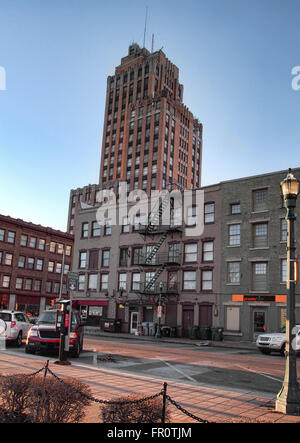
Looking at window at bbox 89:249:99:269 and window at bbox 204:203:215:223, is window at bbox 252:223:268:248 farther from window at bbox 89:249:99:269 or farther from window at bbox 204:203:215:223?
window at bbox 89:249:99:269

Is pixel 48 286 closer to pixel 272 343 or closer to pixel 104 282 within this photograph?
pixel 104 282

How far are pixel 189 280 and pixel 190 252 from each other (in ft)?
8.32

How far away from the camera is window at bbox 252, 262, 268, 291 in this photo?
1325 inches

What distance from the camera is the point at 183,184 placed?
321 ft

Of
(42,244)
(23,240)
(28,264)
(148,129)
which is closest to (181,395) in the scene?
(23,240)

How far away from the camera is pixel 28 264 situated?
6088cm

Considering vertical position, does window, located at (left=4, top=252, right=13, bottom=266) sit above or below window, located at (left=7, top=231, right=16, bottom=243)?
below

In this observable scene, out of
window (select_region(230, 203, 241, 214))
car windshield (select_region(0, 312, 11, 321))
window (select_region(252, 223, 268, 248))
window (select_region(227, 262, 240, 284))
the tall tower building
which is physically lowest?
car windshield (select_region(0, 312, 11, 321))

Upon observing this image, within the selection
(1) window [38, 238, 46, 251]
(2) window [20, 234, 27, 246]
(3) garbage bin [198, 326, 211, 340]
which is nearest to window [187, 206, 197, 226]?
(3) garbage bin [198, 326, 211, 340]

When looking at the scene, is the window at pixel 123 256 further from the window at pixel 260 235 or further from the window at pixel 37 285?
the window at pixel 37 285

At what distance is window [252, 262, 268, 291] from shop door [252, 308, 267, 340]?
1.76 m

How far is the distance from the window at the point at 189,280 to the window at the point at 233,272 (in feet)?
11.4

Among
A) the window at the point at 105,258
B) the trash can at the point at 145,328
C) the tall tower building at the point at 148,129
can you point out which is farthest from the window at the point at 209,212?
the tall tower building at the point at 148,129

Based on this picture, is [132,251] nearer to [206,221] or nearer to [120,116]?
[206,221]
